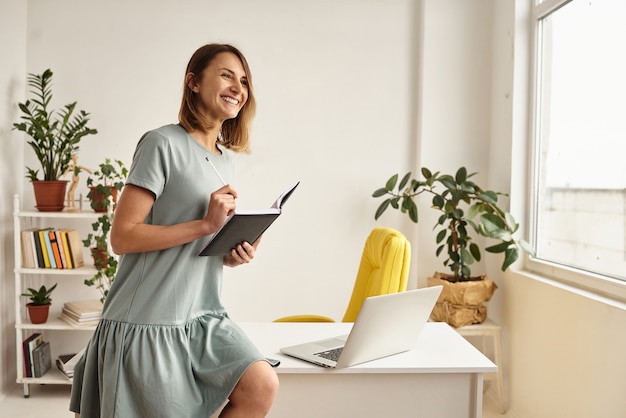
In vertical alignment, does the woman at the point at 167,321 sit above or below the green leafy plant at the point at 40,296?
above

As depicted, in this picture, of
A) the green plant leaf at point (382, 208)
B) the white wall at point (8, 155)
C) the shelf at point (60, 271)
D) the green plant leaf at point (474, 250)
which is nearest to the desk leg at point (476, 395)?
the green plant leaf at point (474, 250)

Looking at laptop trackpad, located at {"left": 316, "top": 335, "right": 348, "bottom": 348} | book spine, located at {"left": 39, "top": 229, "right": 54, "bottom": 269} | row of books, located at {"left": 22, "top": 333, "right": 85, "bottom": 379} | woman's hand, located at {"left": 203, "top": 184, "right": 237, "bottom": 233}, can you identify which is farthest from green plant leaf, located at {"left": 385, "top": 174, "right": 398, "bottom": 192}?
woman's hand, located at {"left": 203, "top": 184, "right": 237, "bottom": 233}

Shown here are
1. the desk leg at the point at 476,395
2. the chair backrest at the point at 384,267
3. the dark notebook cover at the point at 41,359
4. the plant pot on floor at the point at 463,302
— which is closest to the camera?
the desk leg at the point at 476,395

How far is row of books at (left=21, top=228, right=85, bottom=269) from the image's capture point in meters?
3.81

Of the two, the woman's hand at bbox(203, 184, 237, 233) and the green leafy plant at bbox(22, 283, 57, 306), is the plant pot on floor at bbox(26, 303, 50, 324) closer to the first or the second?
the green leafy plant at bbox(22, 283, 57, 306)

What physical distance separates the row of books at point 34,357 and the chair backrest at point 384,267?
2051 millimetres

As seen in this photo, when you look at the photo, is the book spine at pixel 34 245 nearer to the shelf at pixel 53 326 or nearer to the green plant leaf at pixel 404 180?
the shelf at pixel 53 326

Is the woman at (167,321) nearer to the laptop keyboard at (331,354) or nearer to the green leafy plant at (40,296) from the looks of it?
the laptop keyboard at (331,354)

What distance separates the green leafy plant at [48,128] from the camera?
373 centimetres

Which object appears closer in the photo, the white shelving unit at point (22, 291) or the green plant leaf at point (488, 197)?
the green plant leaf at point (488, 197)

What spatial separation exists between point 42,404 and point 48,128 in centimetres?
165

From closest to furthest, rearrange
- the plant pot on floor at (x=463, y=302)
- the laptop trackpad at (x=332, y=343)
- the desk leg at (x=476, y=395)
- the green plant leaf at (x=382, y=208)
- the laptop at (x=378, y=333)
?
the laptop at (x=378, y=333) < the desk leg at (x=476, y=395) < the laptop trackpad at (x=332, y=343) < the plant pot on floor at (x=463, y=302) < the green plant leaf at (x=382, y=208)

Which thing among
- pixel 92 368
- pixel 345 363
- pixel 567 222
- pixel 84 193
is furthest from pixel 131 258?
pixel 84 193

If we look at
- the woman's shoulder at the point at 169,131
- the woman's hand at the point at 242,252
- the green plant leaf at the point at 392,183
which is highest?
the woman's shoulder at the point at 169,131
